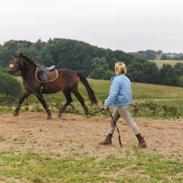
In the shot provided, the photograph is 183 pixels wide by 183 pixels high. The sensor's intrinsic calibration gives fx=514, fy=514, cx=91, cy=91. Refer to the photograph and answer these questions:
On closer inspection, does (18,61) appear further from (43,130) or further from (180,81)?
(180,81)

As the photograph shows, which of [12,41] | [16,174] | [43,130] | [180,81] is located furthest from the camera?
[12,41]

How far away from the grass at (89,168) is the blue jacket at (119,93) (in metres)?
1.17

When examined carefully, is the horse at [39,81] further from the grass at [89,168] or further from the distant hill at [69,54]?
the distant hill at [69,54]

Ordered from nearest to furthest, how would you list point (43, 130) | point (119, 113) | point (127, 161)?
1. point (127, 161)
2. point (119, 113)
3. point (43, 130)

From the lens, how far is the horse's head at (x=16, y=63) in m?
14.7

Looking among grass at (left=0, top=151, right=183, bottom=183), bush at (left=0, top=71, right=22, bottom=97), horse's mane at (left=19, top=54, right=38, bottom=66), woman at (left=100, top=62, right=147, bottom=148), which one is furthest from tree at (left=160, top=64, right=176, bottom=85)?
grass at (left=0, top=151, right=183, bottom=183)

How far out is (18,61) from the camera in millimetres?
14758

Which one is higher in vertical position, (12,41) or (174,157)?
(12,41)

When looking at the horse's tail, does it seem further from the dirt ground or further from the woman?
the woman

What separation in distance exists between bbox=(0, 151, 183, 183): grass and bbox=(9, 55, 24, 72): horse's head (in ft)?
18.0

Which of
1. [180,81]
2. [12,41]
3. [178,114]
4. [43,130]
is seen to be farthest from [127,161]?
[12,41]

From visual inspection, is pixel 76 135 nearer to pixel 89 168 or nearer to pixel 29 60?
pixel 89 168

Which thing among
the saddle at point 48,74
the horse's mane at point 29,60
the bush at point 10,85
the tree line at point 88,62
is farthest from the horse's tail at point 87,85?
the tree line at point 88,62

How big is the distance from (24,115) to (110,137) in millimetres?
5317
